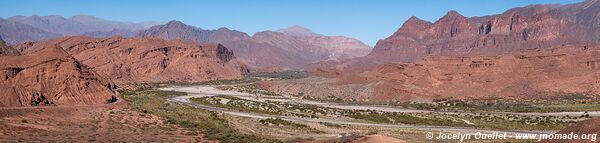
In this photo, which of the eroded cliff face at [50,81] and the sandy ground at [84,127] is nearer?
the sandy ground at [84,127]

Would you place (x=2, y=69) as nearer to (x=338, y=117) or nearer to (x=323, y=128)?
(x=323, y=128)

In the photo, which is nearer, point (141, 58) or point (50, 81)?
point (50, 81)

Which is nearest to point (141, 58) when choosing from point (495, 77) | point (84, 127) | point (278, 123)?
point (495, 77)

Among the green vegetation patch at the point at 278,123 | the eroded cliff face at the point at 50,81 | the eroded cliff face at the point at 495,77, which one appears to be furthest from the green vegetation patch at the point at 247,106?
the eroded cliff face at the point at 495,77

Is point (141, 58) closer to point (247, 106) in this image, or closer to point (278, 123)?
point (247, 106)

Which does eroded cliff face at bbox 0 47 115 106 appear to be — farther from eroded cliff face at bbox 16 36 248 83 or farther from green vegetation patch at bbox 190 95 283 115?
eroded cliff face at bbox 16 36 248 83

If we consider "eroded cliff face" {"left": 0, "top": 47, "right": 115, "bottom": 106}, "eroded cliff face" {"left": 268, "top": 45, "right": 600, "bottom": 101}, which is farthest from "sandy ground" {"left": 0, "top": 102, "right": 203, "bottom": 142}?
"eroded cliff face" {"left": 268, "top": 45, "right": 600, "bottom": 101}

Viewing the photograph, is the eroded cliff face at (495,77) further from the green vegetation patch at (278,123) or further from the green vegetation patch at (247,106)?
the green vegetation patch at (278,123)
